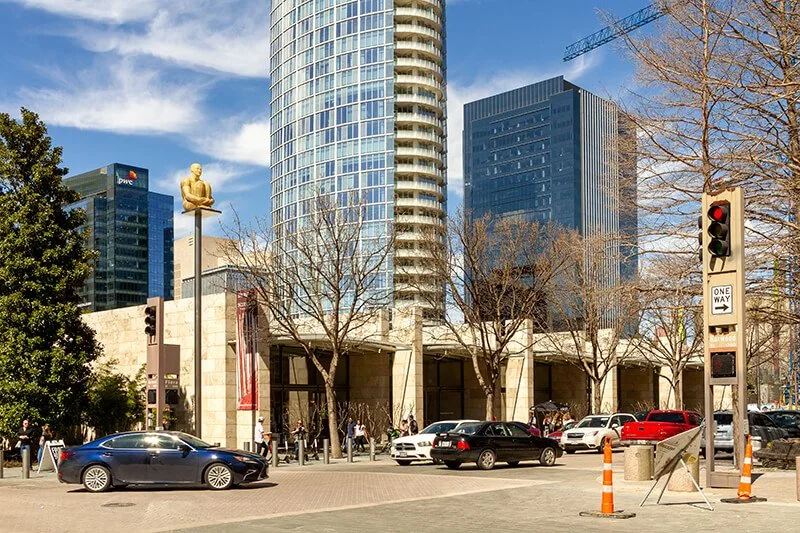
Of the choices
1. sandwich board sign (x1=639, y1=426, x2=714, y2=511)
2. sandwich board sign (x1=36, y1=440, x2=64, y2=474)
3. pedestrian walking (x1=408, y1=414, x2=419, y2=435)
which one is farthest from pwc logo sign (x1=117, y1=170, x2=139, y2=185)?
sandwich board sign (x1=639, y1=426, x2=714, y2=511)

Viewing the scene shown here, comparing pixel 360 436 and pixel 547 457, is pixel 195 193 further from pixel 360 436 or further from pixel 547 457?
pixel 360 436

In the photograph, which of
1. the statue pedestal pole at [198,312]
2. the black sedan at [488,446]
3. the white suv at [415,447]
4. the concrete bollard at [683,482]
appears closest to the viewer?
the concrete bollard at [683,482]

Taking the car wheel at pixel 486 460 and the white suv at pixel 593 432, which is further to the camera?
the white suv at pixel 593 432

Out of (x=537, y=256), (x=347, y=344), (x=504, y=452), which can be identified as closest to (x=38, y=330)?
(x=347, y=344)

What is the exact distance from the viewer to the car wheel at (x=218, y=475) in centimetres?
2086

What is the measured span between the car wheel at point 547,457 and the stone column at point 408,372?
47.0ft

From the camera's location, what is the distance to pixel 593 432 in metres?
39.2

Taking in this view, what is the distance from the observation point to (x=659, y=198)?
2347 cm

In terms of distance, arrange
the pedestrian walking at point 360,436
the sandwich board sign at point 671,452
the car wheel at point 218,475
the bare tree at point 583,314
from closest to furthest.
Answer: the sandwich board sign at point 671,452
the car wheel at point 218,475
the pedestrian walking at point 360,436
the bare tree at point 583,314

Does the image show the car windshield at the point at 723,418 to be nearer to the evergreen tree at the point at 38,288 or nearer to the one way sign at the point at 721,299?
the one way sign at the point at 721,299

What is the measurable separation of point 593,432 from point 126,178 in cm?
16325

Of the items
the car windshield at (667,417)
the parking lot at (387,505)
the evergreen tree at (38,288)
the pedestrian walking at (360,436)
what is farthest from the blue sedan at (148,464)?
the car windshield at (667,417)

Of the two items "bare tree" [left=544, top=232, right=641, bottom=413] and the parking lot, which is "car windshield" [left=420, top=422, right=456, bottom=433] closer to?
the parking lot

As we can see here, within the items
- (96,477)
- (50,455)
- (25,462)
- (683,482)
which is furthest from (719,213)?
(50,455)
